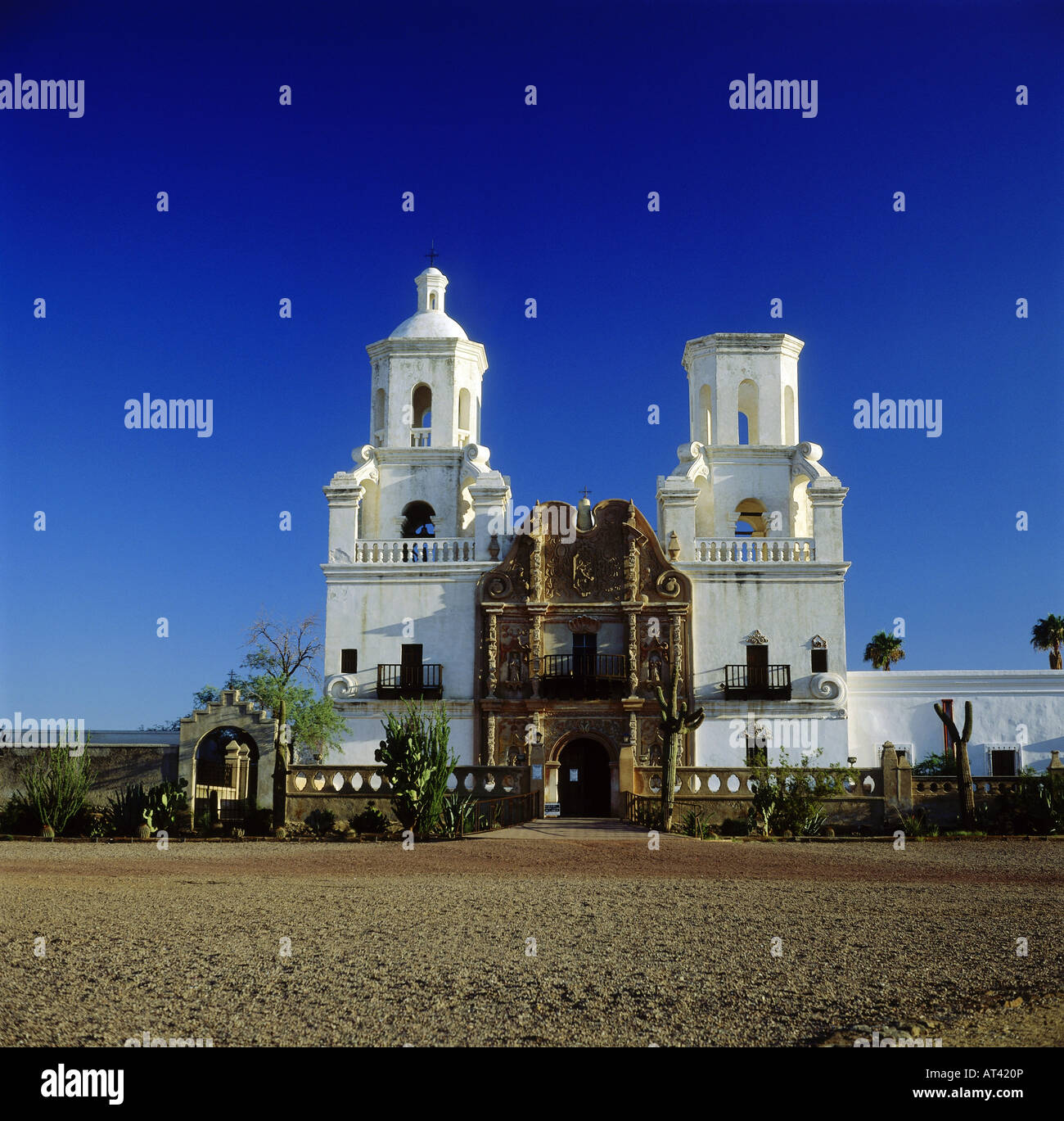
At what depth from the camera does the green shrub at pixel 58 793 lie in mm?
23234

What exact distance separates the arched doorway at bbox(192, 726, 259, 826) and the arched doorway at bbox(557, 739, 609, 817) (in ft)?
29.9

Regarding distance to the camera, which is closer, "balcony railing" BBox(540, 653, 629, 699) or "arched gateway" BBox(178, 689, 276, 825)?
"arched gateway" BBox(178, 689, 276, 825)

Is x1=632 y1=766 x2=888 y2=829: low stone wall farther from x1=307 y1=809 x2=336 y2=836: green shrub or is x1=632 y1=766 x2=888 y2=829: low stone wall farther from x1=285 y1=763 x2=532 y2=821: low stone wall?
x1=307 y1=809 x2=336 y2=836: green shrub

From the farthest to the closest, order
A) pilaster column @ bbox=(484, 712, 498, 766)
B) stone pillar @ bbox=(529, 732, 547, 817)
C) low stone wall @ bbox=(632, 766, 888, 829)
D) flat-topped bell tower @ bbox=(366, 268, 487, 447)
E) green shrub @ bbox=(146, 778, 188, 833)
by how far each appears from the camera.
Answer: flat-topped bell tower @ bbox=(366, 268, 487, 447) → pilaster column @ bbox=(484, 712, 498, 766) → stone pillar @ bbox=(529, 732, 547, 817) → low stone wall @ bbox=(632, 766, 888, 829) → green shrub @ bbox=(146, 778, 188, 833)

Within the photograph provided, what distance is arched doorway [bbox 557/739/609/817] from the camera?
33.7 m

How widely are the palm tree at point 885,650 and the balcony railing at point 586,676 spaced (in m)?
20.2

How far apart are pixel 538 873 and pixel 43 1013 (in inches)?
332

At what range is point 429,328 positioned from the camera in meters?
37.8

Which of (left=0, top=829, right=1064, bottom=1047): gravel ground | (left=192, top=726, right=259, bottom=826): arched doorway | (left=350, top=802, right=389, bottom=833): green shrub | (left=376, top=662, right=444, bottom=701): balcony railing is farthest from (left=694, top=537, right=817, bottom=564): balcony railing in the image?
(left=0, top=829, right=1064, bottom=1047): gravel ground

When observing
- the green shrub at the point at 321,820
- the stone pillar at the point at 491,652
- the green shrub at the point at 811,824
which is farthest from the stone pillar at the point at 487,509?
the green shrub at the point at 811,824

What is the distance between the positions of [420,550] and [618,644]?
6577 millimetres

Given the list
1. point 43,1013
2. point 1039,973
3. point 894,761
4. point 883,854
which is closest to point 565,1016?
point 43,1013

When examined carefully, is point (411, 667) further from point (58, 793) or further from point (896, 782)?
point (896, 782)
